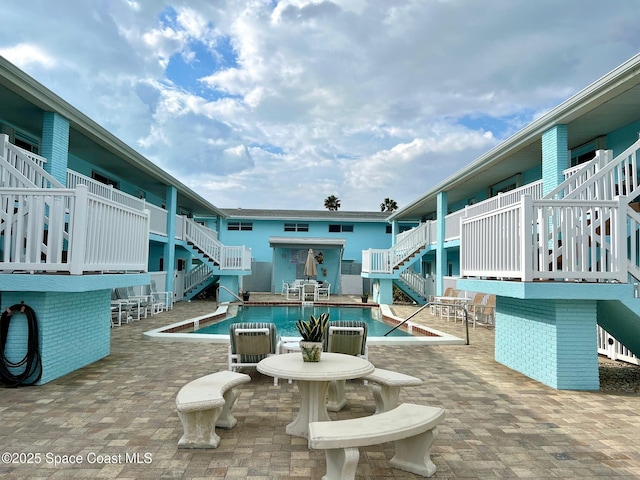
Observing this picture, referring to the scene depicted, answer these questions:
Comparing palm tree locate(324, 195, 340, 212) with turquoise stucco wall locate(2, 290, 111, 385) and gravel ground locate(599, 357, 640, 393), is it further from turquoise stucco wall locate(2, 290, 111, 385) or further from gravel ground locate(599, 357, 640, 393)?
turquoise stucco wall locate(2, 290, 111, 385)

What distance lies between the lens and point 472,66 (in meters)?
13.3

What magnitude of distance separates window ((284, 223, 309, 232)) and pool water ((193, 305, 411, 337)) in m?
11.1

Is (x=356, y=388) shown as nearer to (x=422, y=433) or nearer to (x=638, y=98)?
(x=422, y=433)

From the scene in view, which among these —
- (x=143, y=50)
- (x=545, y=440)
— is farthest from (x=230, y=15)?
(x=545, y=440)

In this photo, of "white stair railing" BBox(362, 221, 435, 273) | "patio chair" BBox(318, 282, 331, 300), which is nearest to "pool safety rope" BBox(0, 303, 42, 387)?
"white stair railing" BBox(362, 221, 435, 273)

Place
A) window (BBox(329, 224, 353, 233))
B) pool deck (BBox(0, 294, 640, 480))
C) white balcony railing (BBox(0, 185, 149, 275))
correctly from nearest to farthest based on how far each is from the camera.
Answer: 1. pool deck (BBox(0, 294, 640, 480))
2. white balcony railing (BBox(0, 185, 149, 275))
3. window (BBox(329, 224, 353, 233))

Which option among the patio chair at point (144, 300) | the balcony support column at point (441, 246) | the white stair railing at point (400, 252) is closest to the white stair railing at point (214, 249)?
the patio chair at point (144, 300)

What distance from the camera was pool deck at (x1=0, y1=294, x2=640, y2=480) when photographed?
3.33 m

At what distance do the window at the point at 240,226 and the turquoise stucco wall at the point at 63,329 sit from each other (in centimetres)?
2143

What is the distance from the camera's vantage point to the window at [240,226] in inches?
1140

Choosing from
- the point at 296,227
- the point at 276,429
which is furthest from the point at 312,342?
the point at 296,227

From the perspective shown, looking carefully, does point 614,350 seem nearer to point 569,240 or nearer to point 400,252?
point 569,240

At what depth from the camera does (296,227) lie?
1141 inches

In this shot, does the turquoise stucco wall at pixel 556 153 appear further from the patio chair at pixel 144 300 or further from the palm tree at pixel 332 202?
the palm tree at pixel 332 202
